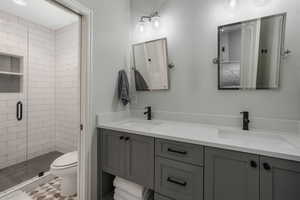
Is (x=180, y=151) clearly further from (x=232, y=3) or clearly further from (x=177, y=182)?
(x=232, y=3)

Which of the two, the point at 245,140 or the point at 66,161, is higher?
the point at 245,140

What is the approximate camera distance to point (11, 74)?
2.32 metres

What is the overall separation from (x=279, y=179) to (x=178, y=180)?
0.60 meters

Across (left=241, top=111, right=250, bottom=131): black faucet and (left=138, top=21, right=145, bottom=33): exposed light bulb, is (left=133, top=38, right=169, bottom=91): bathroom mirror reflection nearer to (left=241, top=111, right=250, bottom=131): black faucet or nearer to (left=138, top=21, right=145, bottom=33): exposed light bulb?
(left=138, top=21, right=145, bottom=33): exposed light bulb

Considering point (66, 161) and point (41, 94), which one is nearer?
point (66, 161)

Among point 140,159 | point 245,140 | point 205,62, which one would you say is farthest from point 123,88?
point 245,140

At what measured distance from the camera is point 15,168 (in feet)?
7.31

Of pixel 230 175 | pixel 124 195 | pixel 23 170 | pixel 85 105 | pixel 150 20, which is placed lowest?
pixel 23 170

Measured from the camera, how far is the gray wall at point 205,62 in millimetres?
1186

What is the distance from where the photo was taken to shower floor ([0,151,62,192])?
6.07ft

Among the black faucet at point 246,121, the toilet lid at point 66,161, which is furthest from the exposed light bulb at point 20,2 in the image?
the black faucet at point 246,121

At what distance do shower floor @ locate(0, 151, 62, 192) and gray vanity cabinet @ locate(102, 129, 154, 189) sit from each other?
1347 millimetres

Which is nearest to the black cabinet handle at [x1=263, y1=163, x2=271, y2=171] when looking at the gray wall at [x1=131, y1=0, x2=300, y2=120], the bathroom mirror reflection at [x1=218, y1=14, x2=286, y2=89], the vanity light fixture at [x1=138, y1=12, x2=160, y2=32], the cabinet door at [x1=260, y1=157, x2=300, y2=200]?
the cabinet door at [x1=260, y1=157, x2=300, y2=200]

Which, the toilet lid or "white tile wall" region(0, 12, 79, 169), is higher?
"white tile wall" region(0, 12, 79, 169)
